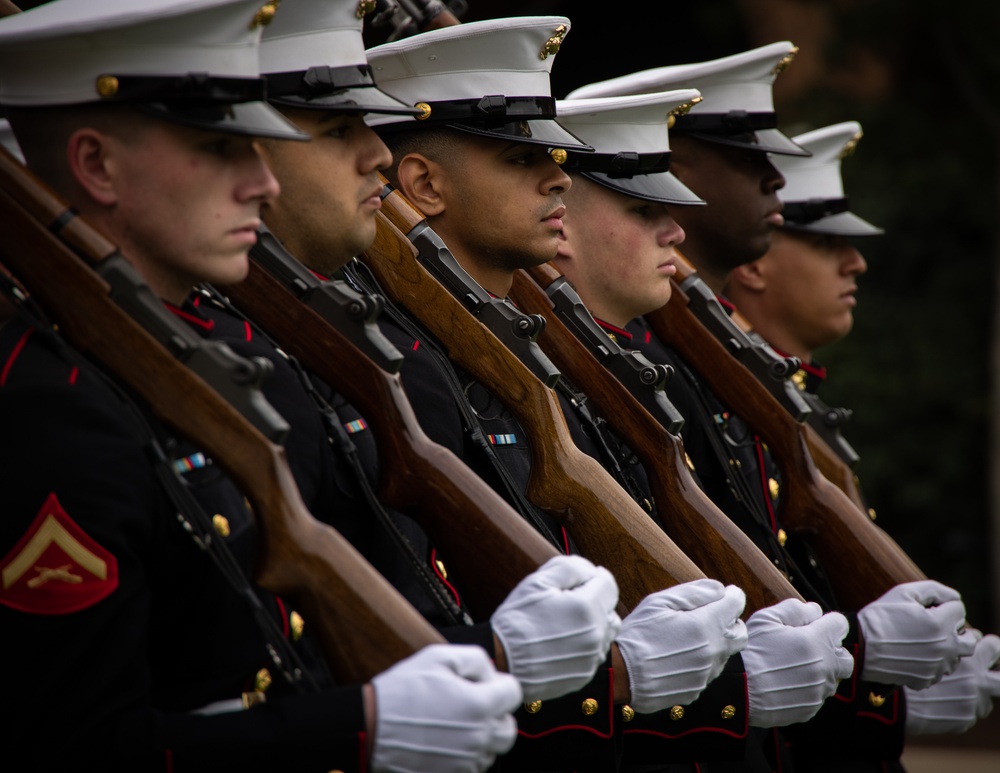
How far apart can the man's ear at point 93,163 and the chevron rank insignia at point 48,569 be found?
598 mm

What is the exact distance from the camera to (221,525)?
2.56 metres

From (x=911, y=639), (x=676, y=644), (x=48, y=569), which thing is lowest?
(x=911, y=639)

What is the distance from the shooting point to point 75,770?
2.28m

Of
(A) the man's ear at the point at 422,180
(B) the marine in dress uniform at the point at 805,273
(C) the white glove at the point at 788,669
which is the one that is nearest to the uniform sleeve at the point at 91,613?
(C) the white glove at the point at 788,669

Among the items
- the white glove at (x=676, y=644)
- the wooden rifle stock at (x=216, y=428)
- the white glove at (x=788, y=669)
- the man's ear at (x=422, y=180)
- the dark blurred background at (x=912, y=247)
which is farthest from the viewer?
the dark blurred background at (x=912, y=247)

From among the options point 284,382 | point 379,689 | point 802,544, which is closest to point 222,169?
point 284,382

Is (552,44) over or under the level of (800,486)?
over

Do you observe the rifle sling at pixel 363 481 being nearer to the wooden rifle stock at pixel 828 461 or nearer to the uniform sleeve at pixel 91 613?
the uniform sleeve at pixel 91 613

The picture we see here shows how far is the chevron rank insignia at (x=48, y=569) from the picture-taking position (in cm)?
229

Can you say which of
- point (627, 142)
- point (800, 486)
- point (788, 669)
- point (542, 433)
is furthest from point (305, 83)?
point (800, 486)

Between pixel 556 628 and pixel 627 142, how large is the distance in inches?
87.3

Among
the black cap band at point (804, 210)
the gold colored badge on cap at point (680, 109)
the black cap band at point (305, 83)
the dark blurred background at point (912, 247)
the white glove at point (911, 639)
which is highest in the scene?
the black cap band at point (305, 83)

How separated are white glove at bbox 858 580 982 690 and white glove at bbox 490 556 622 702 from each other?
5.63 ft

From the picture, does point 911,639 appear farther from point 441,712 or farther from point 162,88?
point 162,88
